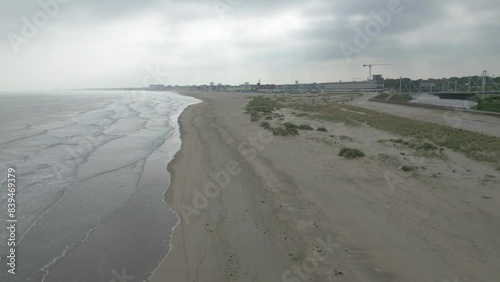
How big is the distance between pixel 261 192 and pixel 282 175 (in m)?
2.02

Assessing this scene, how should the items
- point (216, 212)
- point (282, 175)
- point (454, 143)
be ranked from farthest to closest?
point (454, 143) → point (282, 175) → point (216, 212)

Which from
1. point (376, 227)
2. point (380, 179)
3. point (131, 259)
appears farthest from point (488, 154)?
point (131, 259)

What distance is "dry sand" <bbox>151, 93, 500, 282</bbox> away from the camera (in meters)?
6.39

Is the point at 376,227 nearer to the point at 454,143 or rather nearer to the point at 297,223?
the point at 297,223

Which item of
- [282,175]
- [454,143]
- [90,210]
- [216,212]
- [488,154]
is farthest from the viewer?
[454,143]

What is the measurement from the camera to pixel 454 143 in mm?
18062

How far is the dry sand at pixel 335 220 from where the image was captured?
6.39 meters
